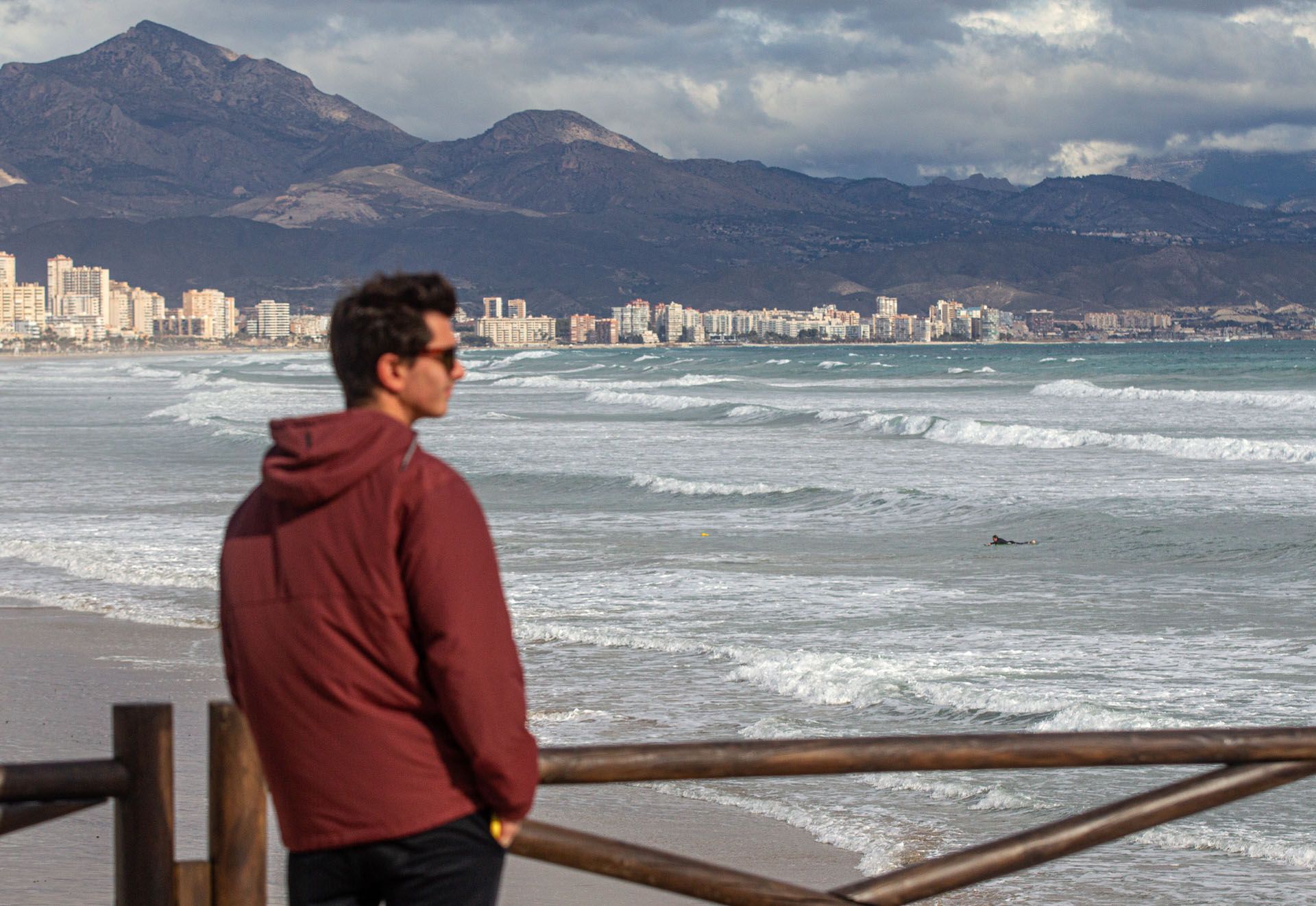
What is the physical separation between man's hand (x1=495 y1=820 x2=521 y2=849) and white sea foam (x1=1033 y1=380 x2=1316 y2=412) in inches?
1416

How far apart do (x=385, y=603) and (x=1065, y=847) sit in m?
1.29

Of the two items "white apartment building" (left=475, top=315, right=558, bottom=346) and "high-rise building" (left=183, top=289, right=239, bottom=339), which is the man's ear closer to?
"white apartment building" (left=475, top=315, right=558, bottom=346)

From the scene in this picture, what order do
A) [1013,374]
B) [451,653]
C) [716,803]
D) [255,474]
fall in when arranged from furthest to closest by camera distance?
[1013,374], [255,474], [716,803], [451,653]

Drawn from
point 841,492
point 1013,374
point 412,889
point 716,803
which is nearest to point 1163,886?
point 716,803

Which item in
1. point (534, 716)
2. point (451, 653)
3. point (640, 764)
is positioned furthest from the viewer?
point (534, 716)

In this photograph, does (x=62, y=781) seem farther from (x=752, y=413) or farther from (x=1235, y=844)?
(x=752, y=413)

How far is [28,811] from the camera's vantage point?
236 centimetres

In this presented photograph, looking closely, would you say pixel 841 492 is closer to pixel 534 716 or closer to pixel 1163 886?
pixel 534 716

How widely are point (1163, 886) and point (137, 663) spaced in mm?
6013

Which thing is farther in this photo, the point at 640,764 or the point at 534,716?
the point at 534,716

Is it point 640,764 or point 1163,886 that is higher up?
point 640,764

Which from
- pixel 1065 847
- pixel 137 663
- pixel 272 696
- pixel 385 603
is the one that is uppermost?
pixel 385 603

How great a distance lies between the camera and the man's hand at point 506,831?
2014mm

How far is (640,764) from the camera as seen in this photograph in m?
2.39
